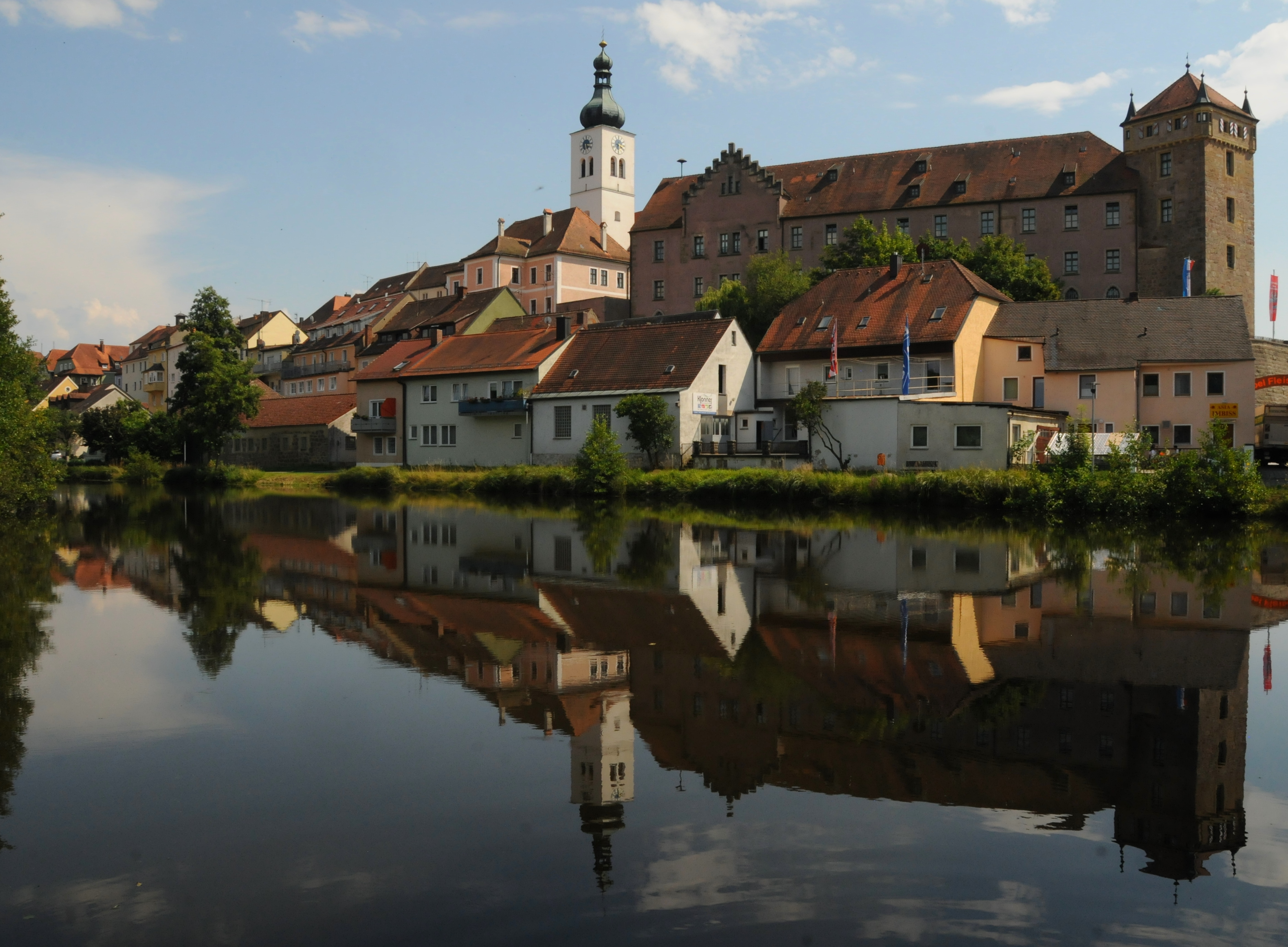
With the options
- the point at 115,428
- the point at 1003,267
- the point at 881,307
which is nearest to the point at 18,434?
the point at 881,307

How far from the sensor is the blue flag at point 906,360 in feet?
152

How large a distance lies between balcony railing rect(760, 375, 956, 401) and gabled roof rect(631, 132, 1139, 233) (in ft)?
92.8

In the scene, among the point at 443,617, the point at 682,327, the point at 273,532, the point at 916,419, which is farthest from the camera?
the point at 682,327

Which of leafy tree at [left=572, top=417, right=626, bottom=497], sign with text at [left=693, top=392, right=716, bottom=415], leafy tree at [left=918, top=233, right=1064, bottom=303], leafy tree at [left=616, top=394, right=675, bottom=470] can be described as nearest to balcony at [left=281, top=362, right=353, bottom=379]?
sign with text at [left=693, top=392, right=716, bottom=415]

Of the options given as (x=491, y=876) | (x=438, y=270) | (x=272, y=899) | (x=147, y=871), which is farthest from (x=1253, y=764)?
(x=438, y=270)

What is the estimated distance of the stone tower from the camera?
2670 inches

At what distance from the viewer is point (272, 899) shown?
5621mm

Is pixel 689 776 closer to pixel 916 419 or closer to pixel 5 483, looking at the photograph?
pixel 5 483

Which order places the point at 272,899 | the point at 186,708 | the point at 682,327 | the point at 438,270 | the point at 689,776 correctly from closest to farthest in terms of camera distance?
1. the point at 272,899
2. the point at 689,776
3. the point at 186,708
4. the point at 682,327
5. the point at 438,270

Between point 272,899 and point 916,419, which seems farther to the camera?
point 916,419

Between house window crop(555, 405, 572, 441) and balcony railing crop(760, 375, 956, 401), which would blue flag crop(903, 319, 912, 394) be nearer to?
balcony railing crop(760, 375, 956, 401)

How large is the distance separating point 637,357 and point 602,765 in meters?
44.7

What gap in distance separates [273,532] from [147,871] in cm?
2411

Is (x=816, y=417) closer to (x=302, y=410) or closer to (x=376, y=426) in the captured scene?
(x=376, y=426)
